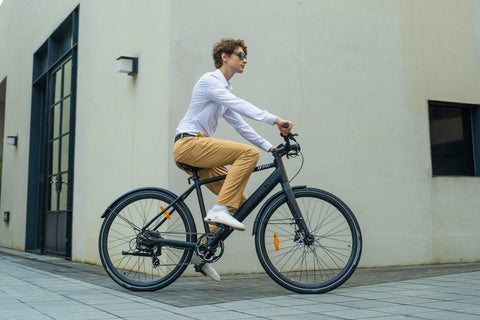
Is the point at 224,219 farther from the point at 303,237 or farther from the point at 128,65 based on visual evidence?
the point at 128,65

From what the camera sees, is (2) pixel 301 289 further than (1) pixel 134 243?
No

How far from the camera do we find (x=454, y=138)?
682 centimetres

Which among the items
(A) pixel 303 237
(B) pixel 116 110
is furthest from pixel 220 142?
(B) pixel 116 110

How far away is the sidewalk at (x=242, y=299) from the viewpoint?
3094 mm

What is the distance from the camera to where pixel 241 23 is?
5.70 metres

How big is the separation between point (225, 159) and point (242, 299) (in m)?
0.98

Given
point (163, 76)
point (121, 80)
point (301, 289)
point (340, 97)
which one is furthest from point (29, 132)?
point (301, 289)

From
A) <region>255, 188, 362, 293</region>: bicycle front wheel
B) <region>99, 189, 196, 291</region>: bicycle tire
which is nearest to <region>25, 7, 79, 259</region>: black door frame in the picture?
<region>99, 189, 196, 291</region>: bicycle tire

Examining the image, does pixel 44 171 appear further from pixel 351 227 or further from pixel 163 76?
pixel 351 227

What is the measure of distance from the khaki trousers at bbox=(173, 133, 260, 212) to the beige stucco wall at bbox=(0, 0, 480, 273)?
4.29ft

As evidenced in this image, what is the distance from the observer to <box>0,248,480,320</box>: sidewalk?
10.2 ft

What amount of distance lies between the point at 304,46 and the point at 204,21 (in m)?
1.16

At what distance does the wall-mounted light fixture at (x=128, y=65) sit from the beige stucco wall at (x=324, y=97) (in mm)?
149

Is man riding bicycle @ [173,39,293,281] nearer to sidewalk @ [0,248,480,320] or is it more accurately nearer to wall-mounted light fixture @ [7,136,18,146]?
sidewalk @ [0,248,480,320]
